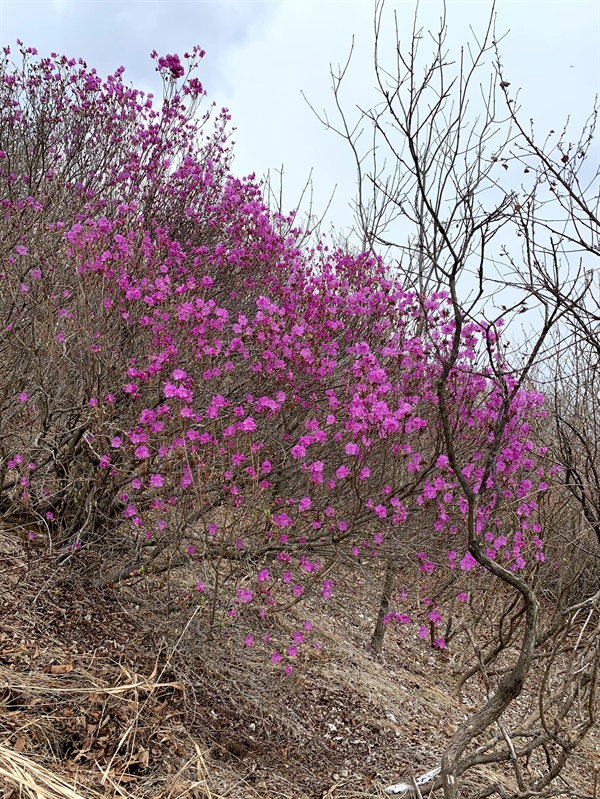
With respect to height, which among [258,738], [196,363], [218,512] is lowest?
[258,738]

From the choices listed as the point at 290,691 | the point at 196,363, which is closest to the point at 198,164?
the point at 196,363

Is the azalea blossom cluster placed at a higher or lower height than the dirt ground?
higher

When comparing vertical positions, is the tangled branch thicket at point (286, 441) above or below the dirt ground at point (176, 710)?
above

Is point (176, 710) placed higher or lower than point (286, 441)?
lower

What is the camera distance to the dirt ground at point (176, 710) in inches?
110

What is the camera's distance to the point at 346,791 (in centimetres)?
348

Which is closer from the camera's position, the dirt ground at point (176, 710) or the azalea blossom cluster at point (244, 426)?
the dirt ground at point (176, 710)

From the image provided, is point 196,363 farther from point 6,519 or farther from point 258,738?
point 258,738

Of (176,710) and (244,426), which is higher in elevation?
(244,426)

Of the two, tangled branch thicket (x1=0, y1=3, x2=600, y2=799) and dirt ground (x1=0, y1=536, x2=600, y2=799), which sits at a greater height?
tangled branch thicket (x1=0, y1=3, x2=600, y2=799)

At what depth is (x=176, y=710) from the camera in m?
3.50

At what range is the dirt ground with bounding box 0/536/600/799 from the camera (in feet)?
9.19

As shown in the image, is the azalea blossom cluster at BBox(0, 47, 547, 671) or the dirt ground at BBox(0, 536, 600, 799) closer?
the dirt ground at BBox(0, 536, 600, 799)

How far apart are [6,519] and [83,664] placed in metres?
1.46
